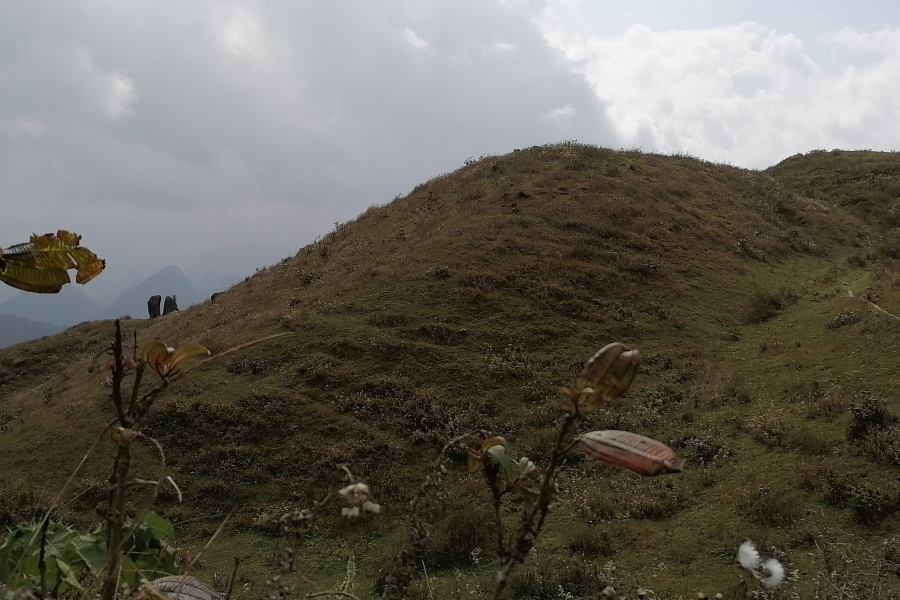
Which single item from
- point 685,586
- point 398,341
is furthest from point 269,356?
point 685,586

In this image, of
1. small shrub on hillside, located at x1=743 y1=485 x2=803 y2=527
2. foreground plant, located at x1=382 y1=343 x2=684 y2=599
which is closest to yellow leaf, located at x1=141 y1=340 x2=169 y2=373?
foreground plant, located at x1=382 y1=343 x2=684 y2=599

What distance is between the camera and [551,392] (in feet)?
39.5

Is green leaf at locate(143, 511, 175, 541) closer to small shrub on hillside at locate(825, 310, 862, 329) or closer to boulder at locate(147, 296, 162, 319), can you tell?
small shrub on hillside at locate(825, 310, 862, 329)

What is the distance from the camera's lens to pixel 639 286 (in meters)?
17.0

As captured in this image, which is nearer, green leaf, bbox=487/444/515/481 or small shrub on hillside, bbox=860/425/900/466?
green leaf, bbox=487/444/515/481

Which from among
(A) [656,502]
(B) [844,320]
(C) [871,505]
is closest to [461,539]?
(A) [656,502]

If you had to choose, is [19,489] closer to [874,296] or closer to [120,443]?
[120,443]

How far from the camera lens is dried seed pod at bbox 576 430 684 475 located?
1.25 m

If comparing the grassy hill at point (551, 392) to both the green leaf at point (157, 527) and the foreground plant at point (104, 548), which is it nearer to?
the foreground plant at point (104, 548)

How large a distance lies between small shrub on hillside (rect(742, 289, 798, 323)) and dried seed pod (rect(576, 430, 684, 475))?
16253 millimetres

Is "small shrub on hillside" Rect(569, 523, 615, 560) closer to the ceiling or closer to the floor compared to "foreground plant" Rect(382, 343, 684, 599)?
closer to the floor

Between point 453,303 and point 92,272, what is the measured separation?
13765 mm

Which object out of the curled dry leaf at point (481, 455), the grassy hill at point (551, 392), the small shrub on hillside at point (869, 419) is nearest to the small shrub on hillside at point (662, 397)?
the grassy hill at point (551, 392)

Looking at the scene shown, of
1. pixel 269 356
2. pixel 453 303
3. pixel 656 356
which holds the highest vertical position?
pixel 453 303
